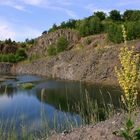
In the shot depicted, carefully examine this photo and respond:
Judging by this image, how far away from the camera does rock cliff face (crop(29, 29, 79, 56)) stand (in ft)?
299

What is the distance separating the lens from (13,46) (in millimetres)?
114812

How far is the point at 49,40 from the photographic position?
100 m

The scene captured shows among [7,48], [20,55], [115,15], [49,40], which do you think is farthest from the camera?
[7,48]

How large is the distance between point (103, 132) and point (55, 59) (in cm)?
6650

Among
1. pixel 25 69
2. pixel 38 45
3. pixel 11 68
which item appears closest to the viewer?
pixel 25 69

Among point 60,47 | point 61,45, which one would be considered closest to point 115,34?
point 60,47

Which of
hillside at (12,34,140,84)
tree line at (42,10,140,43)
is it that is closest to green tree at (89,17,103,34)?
tree line at (42,10,140,43)

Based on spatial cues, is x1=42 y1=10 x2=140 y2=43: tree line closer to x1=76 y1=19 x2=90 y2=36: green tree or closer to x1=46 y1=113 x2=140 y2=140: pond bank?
x1=76 y1=19 x2=90 y2=36: green tree

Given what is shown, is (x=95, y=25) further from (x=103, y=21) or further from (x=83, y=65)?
(x=83, y=65)

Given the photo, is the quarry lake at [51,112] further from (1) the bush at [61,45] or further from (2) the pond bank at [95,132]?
(1) the bush at [61,45]

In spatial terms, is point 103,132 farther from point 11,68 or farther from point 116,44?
point 11,68

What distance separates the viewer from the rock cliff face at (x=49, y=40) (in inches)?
3593

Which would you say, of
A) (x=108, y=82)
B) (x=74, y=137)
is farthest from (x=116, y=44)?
(x=74, y=137)

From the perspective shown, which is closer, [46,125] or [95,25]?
[46,125]
